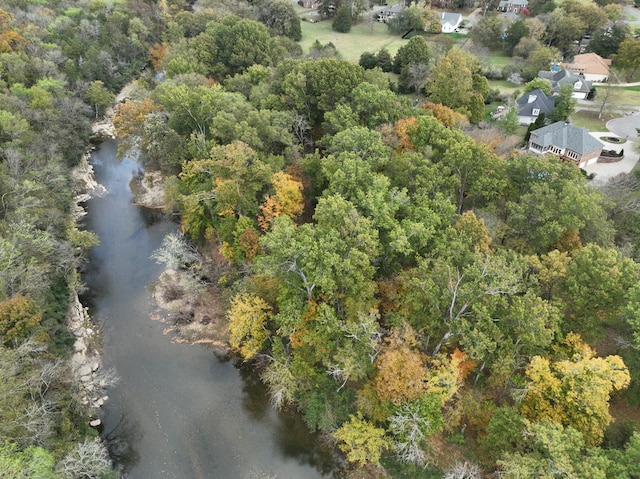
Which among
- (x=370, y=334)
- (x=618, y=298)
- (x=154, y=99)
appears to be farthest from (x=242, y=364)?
(x=154, y=99)

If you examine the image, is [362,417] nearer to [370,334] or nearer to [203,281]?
[370,334]

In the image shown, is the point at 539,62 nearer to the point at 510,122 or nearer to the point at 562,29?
the point at 562,29

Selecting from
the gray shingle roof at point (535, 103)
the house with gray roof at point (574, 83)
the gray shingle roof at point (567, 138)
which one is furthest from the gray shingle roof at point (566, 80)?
the gray shingle roof at point (567, 138)

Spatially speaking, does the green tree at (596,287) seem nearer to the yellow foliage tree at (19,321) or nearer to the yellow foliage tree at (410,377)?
the yellow foliage tree at (410,377)

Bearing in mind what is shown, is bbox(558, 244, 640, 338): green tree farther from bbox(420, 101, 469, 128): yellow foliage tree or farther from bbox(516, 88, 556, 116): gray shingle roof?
bbox(516, 88, 556, 116): gray shingle roof

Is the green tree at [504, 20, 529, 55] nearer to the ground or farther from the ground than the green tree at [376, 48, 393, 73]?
farther from the ground

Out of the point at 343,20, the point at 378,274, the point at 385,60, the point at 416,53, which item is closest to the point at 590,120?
the point at 416,53

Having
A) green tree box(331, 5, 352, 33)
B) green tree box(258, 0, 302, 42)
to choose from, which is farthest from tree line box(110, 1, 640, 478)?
green tree box(331, 5, 352, 33)
